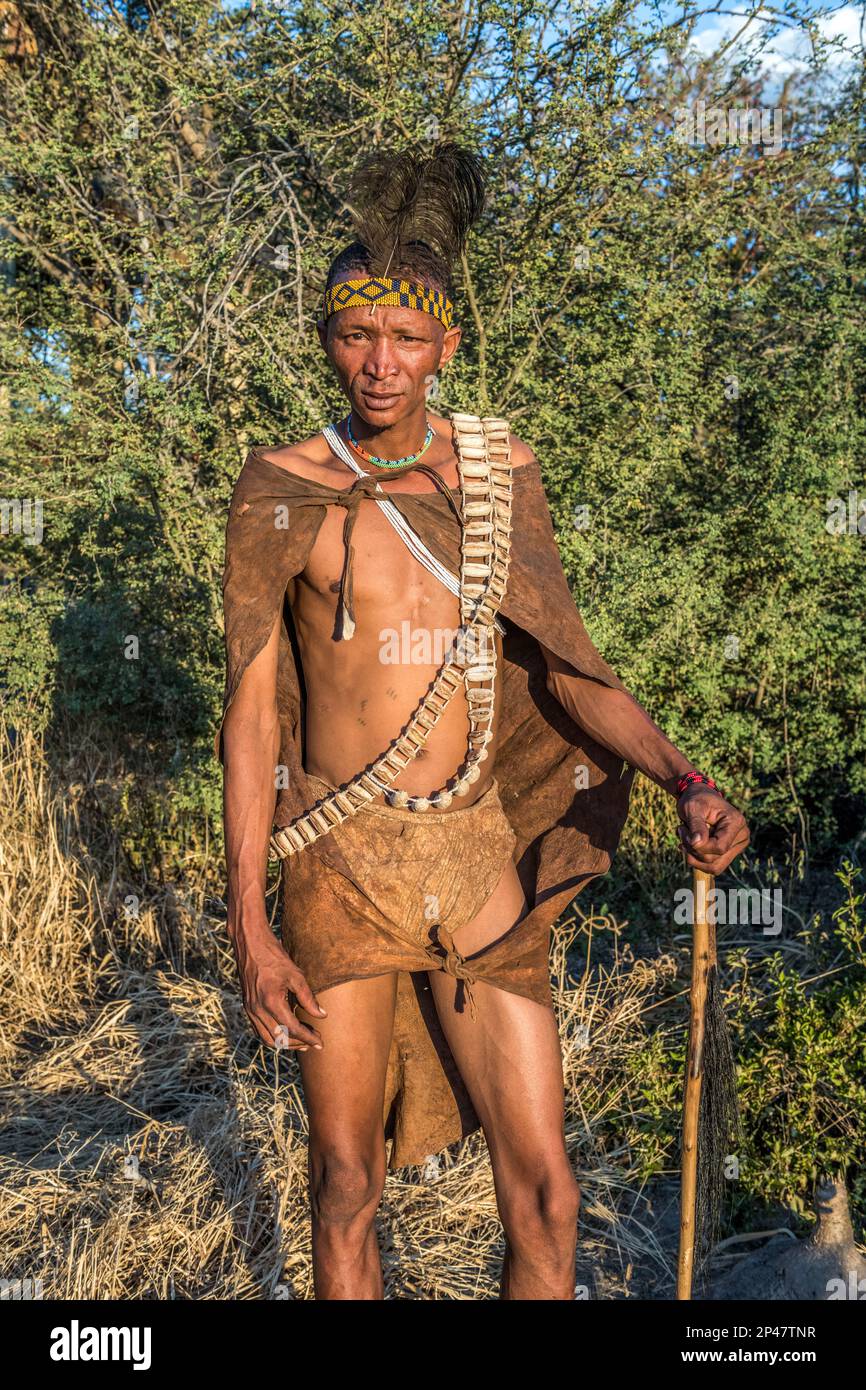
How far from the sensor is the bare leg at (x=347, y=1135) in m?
2.64

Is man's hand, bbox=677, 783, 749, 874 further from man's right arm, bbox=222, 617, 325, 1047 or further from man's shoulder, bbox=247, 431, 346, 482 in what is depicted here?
man's shoulder, bbox=247, 431, 346, 482

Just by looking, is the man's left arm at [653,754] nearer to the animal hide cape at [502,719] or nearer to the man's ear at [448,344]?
the animal hide cape at [502,719]

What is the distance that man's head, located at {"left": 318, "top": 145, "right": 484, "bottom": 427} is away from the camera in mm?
2773

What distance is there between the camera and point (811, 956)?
5113 millimetres

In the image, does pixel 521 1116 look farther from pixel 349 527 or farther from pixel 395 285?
pixel 395 285

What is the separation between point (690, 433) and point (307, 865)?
3769mm

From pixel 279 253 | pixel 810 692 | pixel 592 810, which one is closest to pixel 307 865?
pixel 592 810

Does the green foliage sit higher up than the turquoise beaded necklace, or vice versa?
the green foliage

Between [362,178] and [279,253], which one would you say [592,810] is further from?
[279,253]

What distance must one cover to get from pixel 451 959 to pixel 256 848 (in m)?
0.47

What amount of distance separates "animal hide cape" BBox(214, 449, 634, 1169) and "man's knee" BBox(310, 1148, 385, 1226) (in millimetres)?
366

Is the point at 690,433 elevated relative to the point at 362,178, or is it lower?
elevated

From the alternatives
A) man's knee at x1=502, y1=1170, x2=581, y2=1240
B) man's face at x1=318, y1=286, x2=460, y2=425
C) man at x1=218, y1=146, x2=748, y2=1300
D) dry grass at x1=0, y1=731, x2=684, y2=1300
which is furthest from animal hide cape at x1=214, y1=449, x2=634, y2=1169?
dry grass at x1=0, y1=731, x2=684, y2=1300
